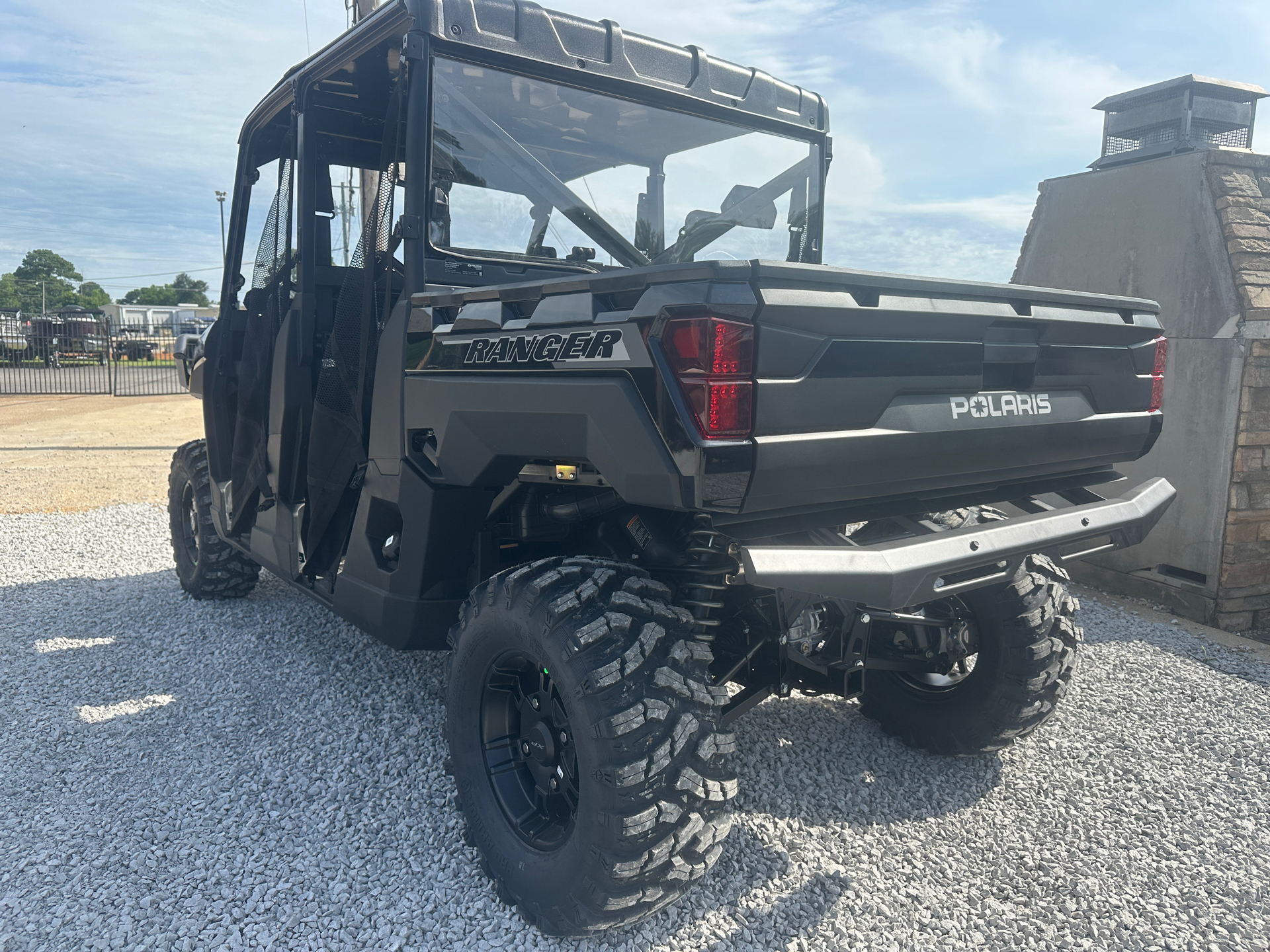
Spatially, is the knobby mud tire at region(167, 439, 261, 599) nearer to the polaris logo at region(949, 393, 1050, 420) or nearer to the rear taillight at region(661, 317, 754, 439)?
the rear taillight at region(661, 317, 754, 439)

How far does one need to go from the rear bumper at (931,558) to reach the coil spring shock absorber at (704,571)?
1.08 feet

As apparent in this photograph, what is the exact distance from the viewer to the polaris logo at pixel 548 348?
2.14 m

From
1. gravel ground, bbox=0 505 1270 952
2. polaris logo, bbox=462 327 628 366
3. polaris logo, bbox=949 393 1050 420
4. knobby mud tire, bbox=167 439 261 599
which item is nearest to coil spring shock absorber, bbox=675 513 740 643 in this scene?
polaris logo, bbox=462 327 628 366

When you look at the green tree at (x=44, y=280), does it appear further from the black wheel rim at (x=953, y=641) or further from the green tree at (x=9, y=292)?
the black wheel rim at (x=953, y=641)

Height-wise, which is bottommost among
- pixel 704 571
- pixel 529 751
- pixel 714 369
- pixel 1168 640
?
pixel 1168 640

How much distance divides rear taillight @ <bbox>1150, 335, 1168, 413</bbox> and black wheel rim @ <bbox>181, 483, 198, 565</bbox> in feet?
16.7

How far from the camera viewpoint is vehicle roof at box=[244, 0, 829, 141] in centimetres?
294

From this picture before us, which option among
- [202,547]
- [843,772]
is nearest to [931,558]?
[843,772]

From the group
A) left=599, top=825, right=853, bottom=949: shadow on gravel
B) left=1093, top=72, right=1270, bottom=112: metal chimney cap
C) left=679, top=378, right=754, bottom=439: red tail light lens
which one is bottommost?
left=599, top=825, right=853, bottom=949: shadow on gravel

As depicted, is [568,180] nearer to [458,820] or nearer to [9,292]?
[458,820]

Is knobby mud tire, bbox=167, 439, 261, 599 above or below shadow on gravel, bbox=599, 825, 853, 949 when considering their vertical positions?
above

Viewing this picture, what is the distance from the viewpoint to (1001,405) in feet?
8.47

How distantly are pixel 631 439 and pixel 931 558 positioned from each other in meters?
0.80

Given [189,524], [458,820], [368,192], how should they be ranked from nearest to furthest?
[458,820]
[368,192]
[189,524]
